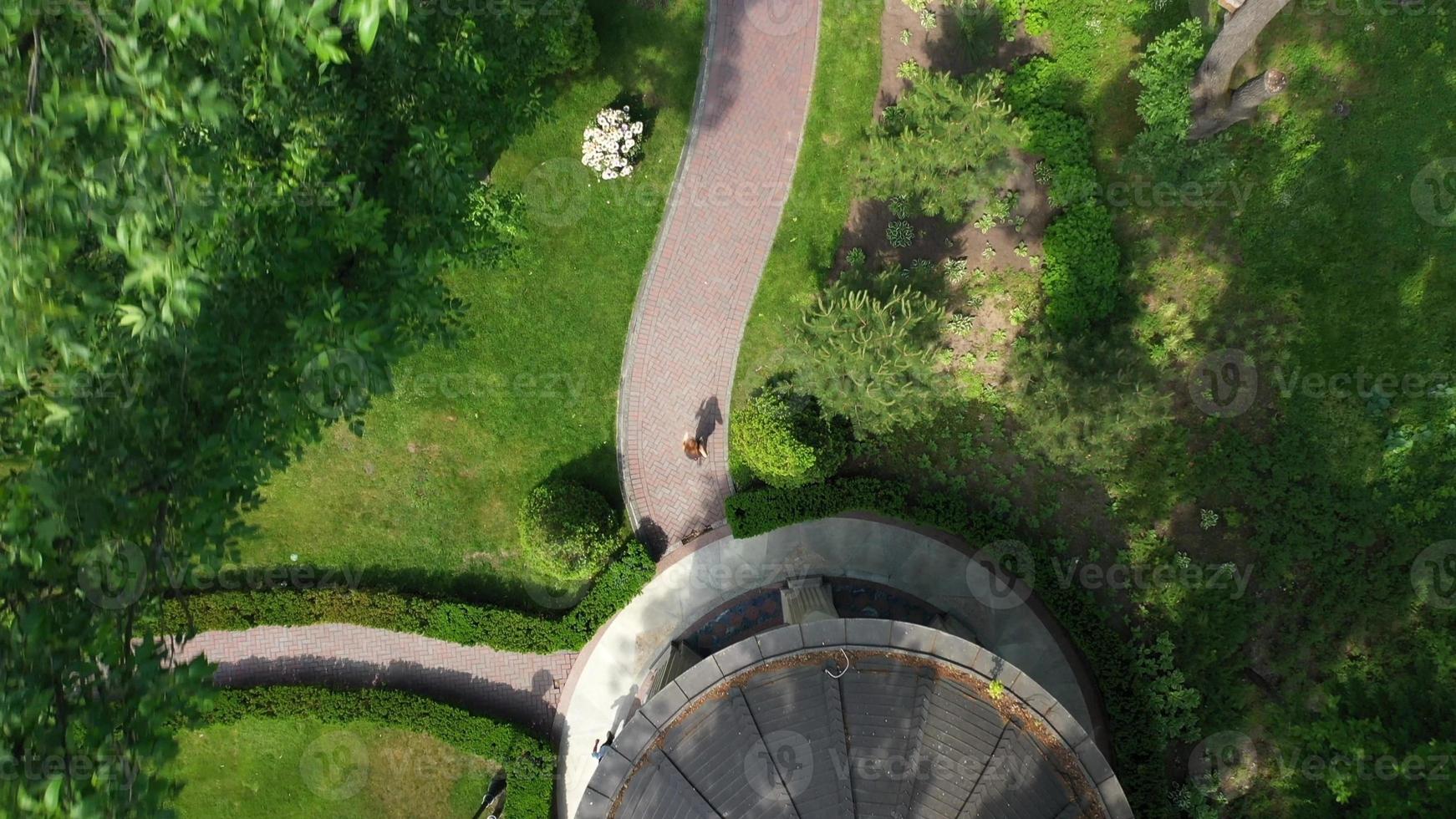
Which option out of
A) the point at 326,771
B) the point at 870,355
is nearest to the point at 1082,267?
the point at 870,355

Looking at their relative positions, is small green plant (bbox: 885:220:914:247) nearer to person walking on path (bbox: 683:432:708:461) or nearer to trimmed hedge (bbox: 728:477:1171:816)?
trimmed hedge (bbox: 728:477:1171:816)

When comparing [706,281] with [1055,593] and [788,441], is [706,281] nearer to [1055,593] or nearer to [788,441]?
[788,441]

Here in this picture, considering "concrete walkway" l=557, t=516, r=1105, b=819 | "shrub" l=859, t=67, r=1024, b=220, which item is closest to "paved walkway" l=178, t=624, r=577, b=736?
"concrete walkway" l=557, t=516, r=1105, b=819

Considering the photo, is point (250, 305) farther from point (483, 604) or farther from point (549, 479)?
point (483, 604)

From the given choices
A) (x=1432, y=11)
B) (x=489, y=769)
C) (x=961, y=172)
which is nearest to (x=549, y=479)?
(x=489, y=769)

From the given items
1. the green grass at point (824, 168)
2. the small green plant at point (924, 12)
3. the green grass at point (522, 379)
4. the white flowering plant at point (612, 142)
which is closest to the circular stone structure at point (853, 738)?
the green grass at point (522, 379)

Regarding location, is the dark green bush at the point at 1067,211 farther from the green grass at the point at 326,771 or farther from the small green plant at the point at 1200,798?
the green grass at the point at 326,771
